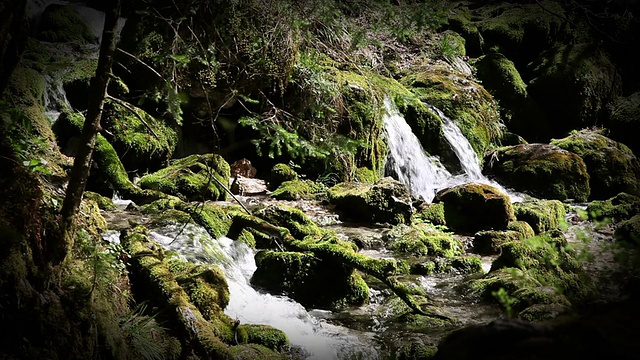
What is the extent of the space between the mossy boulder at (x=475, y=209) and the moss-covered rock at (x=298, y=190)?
3.10 m

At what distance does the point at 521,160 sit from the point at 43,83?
13.8m

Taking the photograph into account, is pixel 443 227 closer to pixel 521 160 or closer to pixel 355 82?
pixel 355 82

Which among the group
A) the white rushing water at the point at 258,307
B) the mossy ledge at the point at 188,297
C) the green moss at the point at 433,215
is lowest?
the white rushing water at the point at 258,307

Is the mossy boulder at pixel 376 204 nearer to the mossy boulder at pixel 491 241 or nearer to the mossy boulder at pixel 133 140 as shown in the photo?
the mossy boulder at pixel 491 241

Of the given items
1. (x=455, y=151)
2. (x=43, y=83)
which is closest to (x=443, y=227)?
(x=455, y=151)

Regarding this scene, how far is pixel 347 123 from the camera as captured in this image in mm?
11438

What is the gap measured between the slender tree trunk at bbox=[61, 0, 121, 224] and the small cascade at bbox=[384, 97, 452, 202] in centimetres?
1020

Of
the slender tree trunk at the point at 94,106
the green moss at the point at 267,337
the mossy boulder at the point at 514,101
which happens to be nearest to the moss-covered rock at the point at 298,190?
the green moss at the point at 267,337

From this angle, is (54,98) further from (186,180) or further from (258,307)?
(258,307)

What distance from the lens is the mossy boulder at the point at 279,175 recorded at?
428 inches

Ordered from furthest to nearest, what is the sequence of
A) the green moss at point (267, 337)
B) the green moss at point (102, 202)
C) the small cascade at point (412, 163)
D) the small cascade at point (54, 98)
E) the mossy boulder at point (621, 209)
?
the small cascade at point (412, 163), the mossy boulder at point (621, 209), the small cascade at point (54, 98), the green moss at point (102, 202), the green moss at point (267, 337)

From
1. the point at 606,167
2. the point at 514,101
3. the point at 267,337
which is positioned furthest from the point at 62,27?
the point at 514,101

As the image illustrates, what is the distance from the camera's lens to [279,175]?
10891 millimetres

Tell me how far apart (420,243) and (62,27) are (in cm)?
1144
